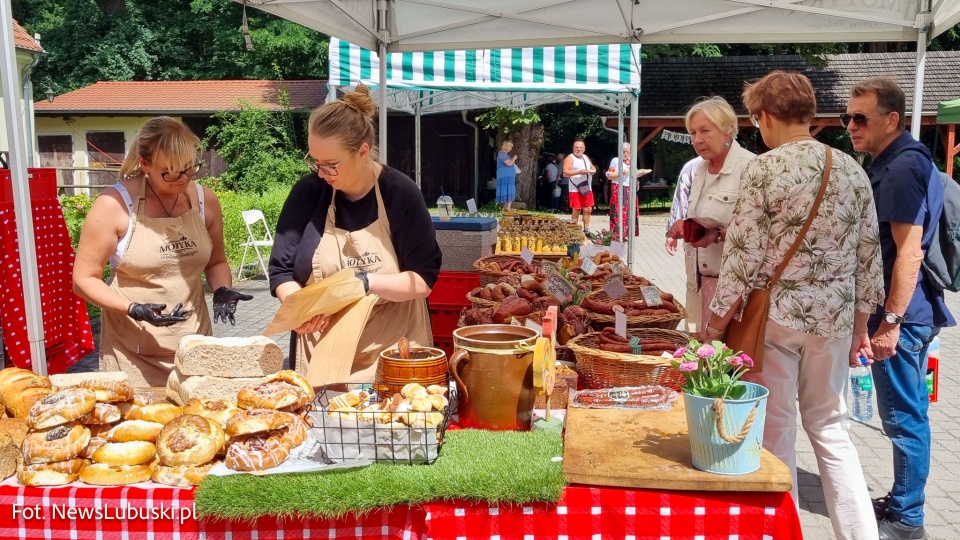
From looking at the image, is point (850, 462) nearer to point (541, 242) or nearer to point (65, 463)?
point (65, 463)

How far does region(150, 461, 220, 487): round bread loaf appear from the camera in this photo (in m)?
1.91

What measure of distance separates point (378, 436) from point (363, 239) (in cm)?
93

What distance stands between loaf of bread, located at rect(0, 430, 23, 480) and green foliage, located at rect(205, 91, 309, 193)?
2217 centimetres

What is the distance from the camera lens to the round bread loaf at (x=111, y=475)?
6.31 feet

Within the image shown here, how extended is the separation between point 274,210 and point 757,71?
1685cm

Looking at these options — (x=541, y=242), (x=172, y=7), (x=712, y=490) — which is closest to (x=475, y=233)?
(x=541, y=242)

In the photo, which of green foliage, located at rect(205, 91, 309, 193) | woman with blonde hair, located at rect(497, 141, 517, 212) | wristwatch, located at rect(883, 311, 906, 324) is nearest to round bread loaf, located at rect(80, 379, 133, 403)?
wristwatch, located at rect(883, 311, 906, 324)

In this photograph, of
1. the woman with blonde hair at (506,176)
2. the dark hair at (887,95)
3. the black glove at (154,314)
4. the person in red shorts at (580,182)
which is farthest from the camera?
the woman with blonde hair at (506,176)

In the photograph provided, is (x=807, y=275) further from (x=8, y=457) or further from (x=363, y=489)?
(x=8, y=457)

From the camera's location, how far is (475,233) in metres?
5.53

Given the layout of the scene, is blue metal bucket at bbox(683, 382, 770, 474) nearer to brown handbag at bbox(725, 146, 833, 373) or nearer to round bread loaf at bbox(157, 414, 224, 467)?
brown handbag at bbox(725, 146, 833, 373)

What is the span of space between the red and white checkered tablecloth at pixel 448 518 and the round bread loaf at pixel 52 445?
0.08 meters

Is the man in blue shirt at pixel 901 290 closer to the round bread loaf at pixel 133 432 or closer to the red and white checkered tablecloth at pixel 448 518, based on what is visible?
the red and white checkered tablecloth at pixel 448 518

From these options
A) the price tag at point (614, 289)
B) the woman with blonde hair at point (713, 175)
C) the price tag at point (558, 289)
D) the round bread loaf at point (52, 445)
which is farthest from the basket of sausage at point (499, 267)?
the round bread loaf at point (52, 445)
